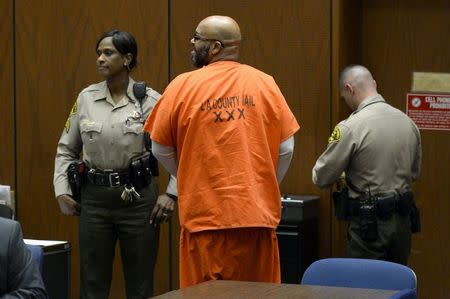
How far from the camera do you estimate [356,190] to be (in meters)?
5.88

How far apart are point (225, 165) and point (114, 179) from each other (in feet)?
4.96

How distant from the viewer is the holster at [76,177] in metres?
6.01

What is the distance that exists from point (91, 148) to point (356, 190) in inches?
61.6

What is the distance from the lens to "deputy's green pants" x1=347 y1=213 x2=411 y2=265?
5.81 m

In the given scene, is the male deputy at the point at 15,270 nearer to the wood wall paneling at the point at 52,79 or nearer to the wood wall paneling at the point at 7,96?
the wood wall paneling at the point at 52,79

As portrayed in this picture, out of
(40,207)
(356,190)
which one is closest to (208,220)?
(356,190)

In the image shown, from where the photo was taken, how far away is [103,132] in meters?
5.93

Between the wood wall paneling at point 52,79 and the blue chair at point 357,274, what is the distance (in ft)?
10.7

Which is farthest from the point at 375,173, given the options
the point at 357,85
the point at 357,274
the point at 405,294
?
the point at 405,294

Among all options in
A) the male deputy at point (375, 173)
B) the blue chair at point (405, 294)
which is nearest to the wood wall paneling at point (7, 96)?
the male deputy at point (375, 173)

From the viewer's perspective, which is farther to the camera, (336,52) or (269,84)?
(336,52)

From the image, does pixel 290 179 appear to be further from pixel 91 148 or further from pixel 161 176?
pixel 91 148

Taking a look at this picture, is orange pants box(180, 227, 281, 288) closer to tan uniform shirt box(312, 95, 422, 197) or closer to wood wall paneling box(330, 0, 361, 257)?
tan uniform shirt box(312, 95, 422, 197)

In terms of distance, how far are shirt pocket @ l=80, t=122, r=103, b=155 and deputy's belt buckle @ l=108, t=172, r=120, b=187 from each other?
0.59 ft
